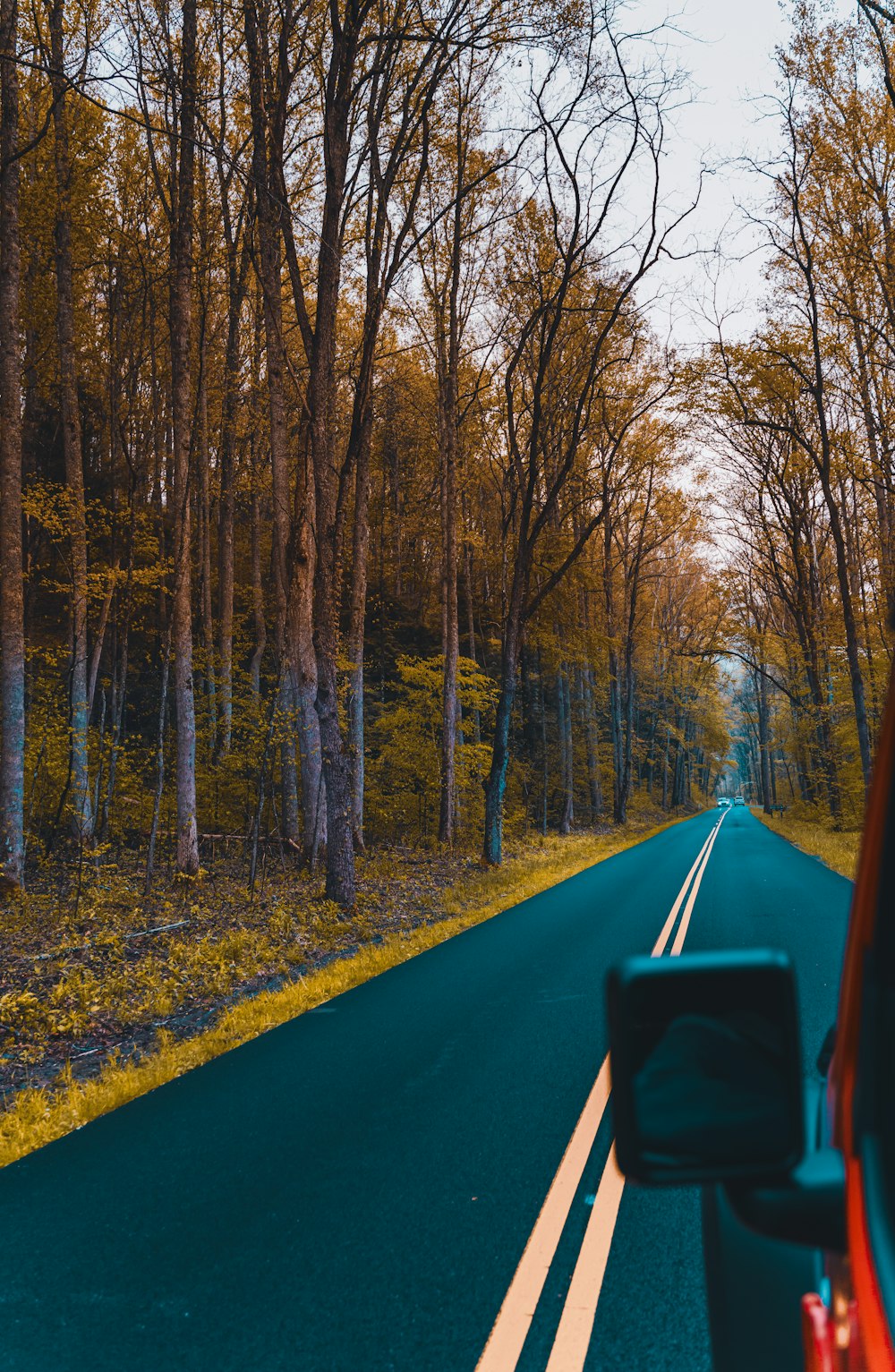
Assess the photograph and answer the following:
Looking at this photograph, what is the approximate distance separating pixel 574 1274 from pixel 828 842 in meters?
20.8

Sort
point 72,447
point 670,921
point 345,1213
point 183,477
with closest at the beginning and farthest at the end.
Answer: point 345,1213
point 670,921
point 183,477
point 72,447

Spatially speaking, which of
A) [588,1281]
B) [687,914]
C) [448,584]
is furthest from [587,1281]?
[448,584]

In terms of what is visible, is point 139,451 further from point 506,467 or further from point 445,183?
point 445,183

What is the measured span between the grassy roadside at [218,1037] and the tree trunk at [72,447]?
7.20 metres

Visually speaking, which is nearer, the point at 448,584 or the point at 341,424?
the point at 448,584

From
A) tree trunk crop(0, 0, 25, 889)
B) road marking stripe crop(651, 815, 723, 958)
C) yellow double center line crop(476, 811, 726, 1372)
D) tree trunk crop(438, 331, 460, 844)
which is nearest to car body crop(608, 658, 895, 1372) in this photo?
yellow double center line crop(476, 811, 726, 1372)

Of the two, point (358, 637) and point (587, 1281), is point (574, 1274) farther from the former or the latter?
point (358, 637)

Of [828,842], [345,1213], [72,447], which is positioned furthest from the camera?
[828,842]

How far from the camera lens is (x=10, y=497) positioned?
12.8 metres

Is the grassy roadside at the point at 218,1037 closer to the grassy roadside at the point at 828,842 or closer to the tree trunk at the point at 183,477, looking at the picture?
the tree trunk at the point at 183,477

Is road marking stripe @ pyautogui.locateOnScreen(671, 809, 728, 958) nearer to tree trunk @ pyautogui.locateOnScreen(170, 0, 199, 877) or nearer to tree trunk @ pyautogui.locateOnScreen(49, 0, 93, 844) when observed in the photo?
tree trunk @ pyautogui.locateOnScreen(170, 0, 199, 877)

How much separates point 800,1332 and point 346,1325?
2.33 meters

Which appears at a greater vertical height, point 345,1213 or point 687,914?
point 345,1213

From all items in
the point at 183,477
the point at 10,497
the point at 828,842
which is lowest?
the point at 828,842
